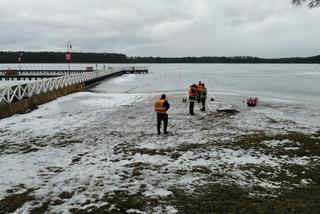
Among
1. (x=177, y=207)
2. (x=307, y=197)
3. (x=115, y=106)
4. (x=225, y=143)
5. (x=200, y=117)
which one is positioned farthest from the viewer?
(x=115, y=106)

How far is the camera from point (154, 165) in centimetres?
789

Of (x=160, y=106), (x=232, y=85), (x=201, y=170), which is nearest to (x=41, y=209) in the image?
(x=201, y=170)

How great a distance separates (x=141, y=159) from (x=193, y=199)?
2.83 metres

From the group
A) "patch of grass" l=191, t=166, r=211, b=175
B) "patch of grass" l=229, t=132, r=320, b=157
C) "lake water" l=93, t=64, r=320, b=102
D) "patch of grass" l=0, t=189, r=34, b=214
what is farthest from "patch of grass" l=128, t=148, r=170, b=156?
"lake water" l=93, t=64, r=320, b=102

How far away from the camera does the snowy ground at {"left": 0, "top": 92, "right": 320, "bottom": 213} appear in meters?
5.79

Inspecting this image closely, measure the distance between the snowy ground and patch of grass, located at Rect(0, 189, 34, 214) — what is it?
0.8 inches

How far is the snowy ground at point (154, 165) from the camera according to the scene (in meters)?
5.79

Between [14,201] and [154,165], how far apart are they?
3.57 metres

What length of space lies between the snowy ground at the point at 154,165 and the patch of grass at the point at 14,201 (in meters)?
0.02

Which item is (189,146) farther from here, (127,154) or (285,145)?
(285,145)

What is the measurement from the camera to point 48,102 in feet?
66.2

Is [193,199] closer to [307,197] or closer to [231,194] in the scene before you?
[231,194]

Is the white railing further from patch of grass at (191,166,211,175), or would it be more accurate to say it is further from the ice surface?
patch of grass at (191,166,211,175)

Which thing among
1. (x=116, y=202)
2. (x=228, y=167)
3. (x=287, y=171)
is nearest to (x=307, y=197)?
(x=287, y=171)
